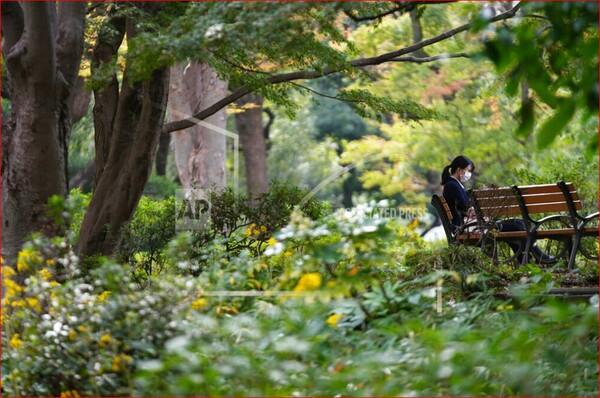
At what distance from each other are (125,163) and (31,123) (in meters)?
1.63

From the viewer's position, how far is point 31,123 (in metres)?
8.62

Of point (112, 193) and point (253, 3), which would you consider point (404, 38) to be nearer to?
point (112, 193)

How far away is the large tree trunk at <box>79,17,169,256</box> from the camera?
9859mm

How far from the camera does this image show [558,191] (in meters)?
10.2

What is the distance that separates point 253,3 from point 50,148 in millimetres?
2749

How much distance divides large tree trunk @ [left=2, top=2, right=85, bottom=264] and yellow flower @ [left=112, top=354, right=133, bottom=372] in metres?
3.25

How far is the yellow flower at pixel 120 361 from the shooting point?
532cm

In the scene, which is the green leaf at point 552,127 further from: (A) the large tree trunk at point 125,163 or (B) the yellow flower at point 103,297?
(A) the large tree trunk at point 125,163

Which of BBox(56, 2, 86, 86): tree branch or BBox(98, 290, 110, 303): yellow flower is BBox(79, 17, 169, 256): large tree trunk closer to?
BBox(56, 2, 86, 86): tree branch

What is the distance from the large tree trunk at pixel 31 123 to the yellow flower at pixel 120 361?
10.7ft

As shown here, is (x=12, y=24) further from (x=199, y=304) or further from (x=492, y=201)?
(x=492, y=201)

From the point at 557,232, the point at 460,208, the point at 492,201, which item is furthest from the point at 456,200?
the point at 557,232

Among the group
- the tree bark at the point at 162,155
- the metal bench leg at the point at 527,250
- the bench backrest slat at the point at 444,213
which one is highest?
the tree bark at the point at 162,155

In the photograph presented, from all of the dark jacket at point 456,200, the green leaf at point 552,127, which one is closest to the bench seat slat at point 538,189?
the dark jacket at point 456,200
